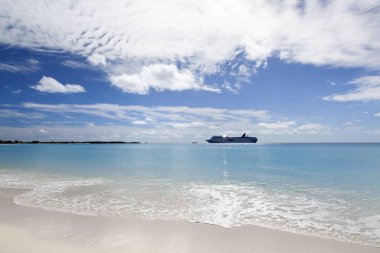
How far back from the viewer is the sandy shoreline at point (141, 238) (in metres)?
8.76

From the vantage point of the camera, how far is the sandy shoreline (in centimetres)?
876

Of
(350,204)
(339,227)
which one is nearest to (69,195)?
(339,227)

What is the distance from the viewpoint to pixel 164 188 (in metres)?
20.2

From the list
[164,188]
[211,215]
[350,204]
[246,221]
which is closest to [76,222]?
[211,215]

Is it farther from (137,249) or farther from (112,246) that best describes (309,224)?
(112,246)

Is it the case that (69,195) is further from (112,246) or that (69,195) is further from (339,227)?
(339,227)

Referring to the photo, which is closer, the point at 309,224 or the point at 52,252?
the point at 52,252

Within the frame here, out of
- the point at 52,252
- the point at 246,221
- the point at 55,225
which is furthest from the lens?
the point at 246,221

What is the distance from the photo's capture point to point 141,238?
9625 millimetres

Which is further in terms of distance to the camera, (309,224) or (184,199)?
(184,199)

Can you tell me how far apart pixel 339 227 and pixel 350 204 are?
528cm

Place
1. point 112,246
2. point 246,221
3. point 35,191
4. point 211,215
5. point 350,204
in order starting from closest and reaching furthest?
1. point 112,246
2. point 246,221
3. point 211,215
4. point 350,204
5. point 35,191

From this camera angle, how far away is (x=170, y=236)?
32.4 feet

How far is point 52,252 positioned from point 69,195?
32.8 ft
